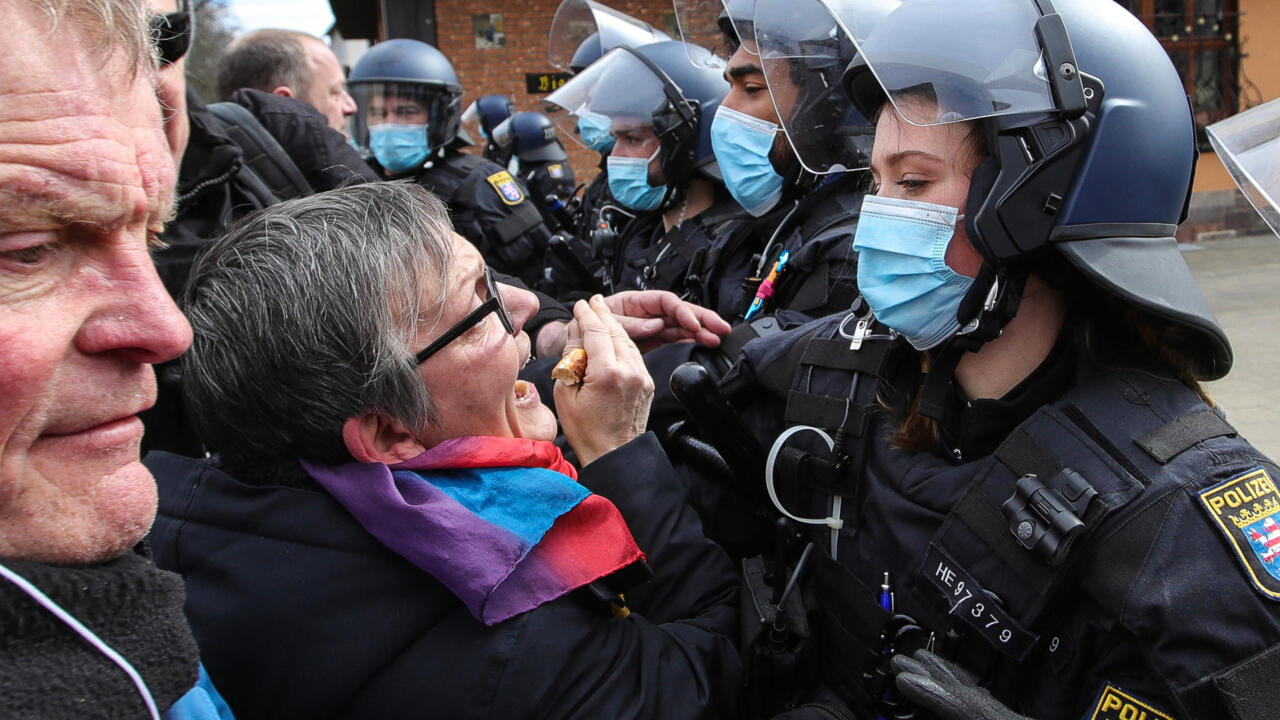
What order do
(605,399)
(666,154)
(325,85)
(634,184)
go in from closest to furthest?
(605,399), (666,154), (634,184), (325,85)

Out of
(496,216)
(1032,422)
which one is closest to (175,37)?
(1032,422)

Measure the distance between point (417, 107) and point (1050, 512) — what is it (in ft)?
15.2

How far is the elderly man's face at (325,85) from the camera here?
13.1 feet

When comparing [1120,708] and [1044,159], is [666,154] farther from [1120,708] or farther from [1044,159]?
[1120,708]

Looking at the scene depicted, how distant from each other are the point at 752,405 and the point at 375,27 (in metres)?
20.0

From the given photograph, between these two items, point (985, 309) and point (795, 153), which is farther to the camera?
point (795, 153)

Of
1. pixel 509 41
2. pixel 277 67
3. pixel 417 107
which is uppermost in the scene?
pixel 277 67

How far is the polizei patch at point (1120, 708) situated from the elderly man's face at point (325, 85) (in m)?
3.65

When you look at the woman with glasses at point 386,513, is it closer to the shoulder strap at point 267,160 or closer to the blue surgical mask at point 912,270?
the blue surgical mask at point 912,270

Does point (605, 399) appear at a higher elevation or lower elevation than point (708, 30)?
lower

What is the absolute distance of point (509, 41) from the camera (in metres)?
12.8

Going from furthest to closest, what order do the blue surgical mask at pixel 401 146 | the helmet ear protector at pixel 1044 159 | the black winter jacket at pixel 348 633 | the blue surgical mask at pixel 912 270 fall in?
the blue surgical mask at pixel 401 146 → the blue surgical mask at pixel 912 270 → the helmet ear protector at pixel 1044 159 → the black winter jacket at pixel 348 633

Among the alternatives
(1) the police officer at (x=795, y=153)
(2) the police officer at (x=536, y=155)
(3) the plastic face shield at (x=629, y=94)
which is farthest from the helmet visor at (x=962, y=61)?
(2) the police officer at (x=536, y=155)

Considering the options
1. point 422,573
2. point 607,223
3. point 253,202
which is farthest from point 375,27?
point 422,573
